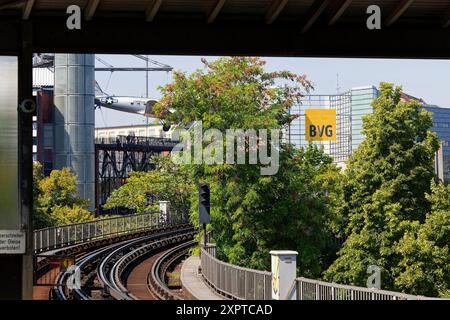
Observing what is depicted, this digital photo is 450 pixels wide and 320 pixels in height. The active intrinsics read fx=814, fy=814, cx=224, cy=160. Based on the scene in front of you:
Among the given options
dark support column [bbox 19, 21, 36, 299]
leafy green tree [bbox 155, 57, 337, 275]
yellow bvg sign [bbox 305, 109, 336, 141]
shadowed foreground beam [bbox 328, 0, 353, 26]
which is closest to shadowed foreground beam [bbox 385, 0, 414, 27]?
shadowed foreground beam [bbox 328, 0, 353, 26]

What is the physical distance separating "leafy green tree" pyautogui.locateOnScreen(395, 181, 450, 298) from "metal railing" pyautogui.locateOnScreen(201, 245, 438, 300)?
674 cm

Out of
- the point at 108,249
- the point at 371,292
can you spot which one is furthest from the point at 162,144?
the point at 371,292

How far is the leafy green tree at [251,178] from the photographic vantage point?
2877 cm

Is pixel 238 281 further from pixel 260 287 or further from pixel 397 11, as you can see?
pixel 397 11

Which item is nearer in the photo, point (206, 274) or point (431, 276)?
point (206, 274)

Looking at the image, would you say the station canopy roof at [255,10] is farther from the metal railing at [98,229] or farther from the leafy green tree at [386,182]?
the leafy green tree at [386,182]

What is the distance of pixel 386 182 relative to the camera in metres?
31.7

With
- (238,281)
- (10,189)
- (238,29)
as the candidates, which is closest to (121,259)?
(238,281)

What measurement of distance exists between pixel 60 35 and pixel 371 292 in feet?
20.0

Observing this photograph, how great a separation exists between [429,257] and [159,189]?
33403mm

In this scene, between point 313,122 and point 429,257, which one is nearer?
point 429,257

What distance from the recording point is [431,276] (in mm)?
27828
